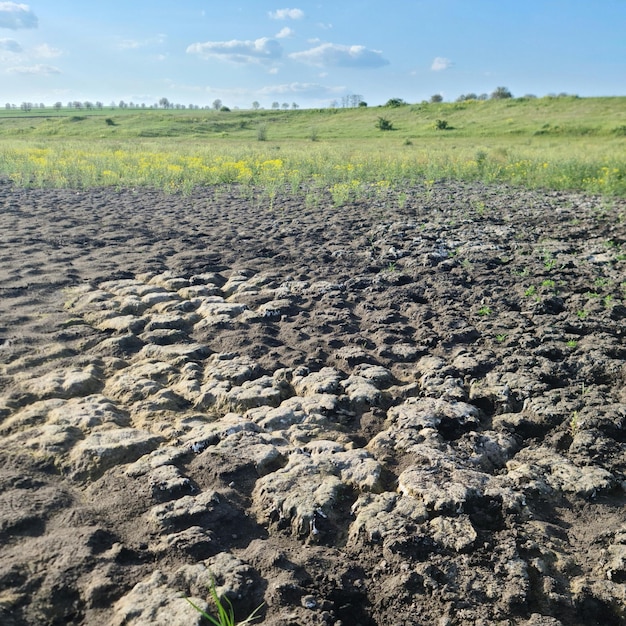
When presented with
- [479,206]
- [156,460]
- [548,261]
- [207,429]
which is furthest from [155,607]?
[479,206]

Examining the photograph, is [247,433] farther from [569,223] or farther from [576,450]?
[569,223]

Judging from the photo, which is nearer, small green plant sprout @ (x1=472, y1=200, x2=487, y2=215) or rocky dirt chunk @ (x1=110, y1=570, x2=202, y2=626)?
rocky dirt chunk @ (x1=110, y1=570, x2=202, y2=626)

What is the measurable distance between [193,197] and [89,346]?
Answer: 7339 millimetres

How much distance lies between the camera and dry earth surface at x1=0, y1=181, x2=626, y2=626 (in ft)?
6.96

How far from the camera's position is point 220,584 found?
2115mm

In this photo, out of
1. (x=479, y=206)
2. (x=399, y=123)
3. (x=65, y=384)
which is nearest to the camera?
(x=65, y=384)

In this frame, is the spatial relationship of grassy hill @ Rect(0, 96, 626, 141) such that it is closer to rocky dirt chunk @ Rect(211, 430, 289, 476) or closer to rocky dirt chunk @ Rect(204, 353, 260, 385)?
rocky dirt chunk @ Rect(204, 353, 260, 385)

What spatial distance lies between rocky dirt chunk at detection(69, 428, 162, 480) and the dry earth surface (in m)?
0.01

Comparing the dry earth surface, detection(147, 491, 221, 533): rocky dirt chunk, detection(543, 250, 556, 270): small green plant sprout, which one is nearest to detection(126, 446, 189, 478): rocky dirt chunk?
the dry earth surface

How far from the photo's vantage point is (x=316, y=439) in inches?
123

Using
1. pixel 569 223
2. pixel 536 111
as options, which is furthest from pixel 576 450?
pixel 536 111

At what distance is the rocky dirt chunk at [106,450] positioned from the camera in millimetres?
2855

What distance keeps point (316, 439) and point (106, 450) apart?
3.53 ft

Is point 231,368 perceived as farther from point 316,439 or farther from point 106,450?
point 106,450
